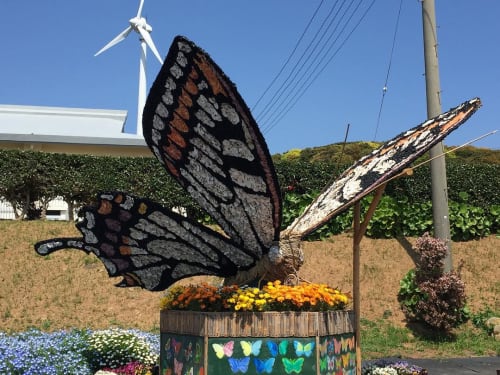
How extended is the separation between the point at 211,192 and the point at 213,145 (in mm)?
652

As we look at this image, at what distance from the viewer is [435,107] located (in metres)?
14.0

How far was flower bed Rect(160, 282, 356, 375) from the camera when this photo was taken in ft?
18.3

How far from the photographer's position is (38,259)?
14.9 metres

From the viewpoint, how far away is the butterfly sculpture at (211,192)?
5164 millimetres

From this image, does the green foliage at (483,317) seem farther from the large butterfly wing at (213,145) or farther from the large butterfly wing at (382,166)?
the large butterfly wing at (213,145)

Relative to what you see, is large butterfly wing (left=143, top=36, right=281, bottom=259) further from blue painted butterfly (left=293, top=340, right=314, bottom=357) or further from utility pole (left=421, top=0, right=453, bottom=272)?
utility pole (left=421, top=0, right=453, bottom=272)

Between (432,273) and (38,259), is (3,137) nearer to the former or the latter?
(38,259)

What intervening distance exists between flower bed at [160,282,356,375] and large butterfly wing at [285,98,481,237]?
77 centimetres

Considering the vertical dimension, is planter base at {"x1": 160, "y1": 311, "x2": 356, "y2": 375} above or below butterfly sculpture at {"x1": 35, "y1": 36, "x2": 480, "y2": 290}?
below

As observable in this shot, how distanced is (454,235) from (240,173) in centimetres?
1247

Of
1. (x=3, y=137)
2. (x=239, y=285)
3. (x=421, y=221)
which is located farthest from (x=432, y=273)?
(x=3, y=137)

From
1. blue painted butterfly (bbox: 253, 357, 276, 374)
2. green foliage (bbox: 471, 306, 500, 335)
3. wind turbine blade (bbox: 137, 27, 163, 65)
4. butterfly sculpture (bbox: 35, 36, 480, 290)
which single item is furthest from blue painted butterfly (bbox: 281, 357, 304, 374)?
wind turbine blade (bbox: 137, 27, 163, 65)

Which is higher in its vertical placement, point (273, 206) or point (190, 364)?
point (273, 206)

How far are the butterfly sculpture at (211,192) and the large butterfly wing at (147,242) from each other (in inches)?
0.4
